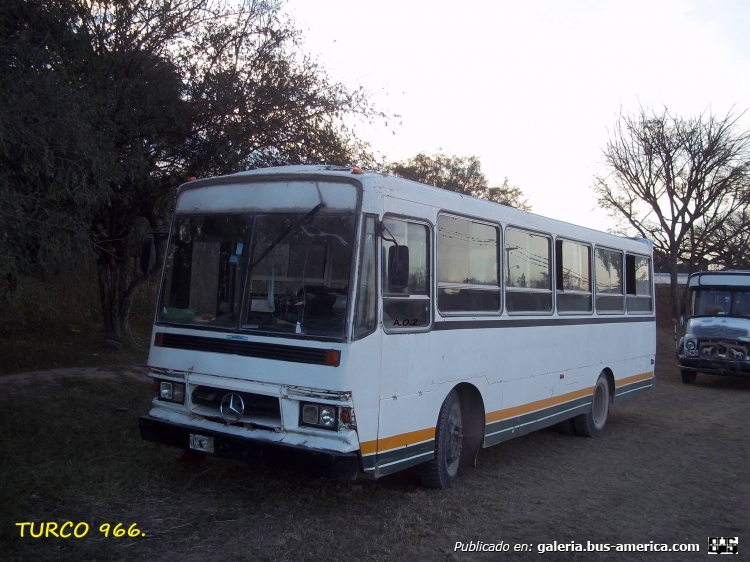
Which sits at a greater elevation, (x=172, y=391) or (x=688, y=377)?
(x=172, y=391)

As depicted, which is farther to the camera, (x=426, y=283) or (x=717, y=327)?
(x=717, y=327)

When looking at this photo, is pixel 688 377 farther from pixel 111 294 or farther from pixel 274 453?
pixel 274 453

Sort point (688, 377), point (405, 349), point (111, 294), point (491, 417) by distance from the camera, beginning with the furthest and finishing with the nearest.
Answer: point (688, 377) < point (111, 294) < point (491, 417) < point (405, 349)

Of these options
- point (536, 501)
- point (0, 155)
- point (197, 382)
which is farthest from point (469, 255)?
point (0, 155)

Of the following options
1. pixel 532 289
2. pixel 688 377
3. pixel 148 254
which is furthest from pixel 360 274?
pixel 688 377

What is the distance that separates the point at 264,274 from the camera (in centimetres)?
636

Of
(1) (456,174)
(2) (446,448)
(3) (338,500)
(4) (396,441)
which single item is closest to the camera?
(4) (396,441)

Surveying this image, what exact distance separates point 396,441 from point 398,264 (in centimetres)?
155

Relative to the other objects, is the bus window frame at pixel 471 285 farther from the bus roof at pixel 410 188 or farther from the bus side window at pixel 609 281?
the bus side window at pixel 609 281

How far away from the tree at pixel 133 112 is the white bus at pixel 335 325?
2.19 m

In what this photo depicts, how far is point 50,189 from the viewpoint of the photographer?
820cm

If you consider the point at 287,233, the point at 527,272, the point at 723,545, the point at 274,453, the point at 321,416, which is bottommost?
the point at 723,545

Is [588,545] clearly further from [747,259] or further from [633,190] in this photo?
[747,259]

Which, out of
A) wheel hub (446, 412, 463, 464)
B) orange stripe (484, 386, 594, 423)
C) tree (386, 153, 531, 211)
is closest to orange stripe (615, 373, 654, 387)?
orange stripe (484, 386, 594, 423)
